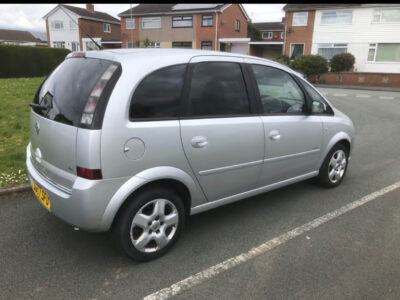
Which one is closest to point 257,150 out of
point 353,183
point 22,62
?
point 353,183

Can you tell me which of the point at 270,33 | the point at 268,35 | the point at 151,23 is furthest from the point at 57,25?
the point at 270,33

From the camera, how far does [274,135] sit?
11.6 feet

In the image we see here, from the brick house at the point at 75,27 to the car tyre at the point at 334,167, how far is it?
1606 inches

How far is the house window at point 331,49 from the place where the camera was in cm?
2759

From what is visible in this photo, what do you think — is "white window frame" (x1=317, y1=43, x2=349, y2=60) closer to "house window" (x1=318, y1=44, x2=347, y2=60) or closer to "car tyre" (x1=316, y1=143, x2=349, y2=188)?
"house window" (x1=318, y1=44, x2=347, y2=60)

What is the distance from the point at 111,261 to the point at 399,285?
2.31 m

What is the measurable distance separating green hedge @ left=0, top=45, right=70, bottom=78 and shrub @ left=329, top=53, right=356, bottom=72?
742 inches

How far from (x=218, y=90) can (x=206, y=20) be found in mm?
34088

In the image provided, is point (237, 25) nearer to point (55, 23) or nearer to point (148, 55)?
point (55, 23)

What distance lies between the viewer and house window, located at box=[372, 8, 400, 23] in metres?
25.5

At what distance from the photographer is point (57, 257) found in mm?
2922

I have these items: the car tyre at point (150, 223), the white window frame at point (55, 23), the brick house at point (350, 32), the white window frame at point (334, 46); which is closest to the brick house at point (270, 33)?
the brick house at point (350, 32)

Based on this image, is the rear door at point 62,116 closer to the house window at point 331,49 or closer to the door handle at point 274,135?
the door handle at point 274,135

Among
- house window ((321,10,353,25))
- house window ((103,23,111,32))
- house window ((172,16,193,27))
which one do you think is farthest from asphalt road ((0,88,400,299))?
house window ((103,23,111,32))
